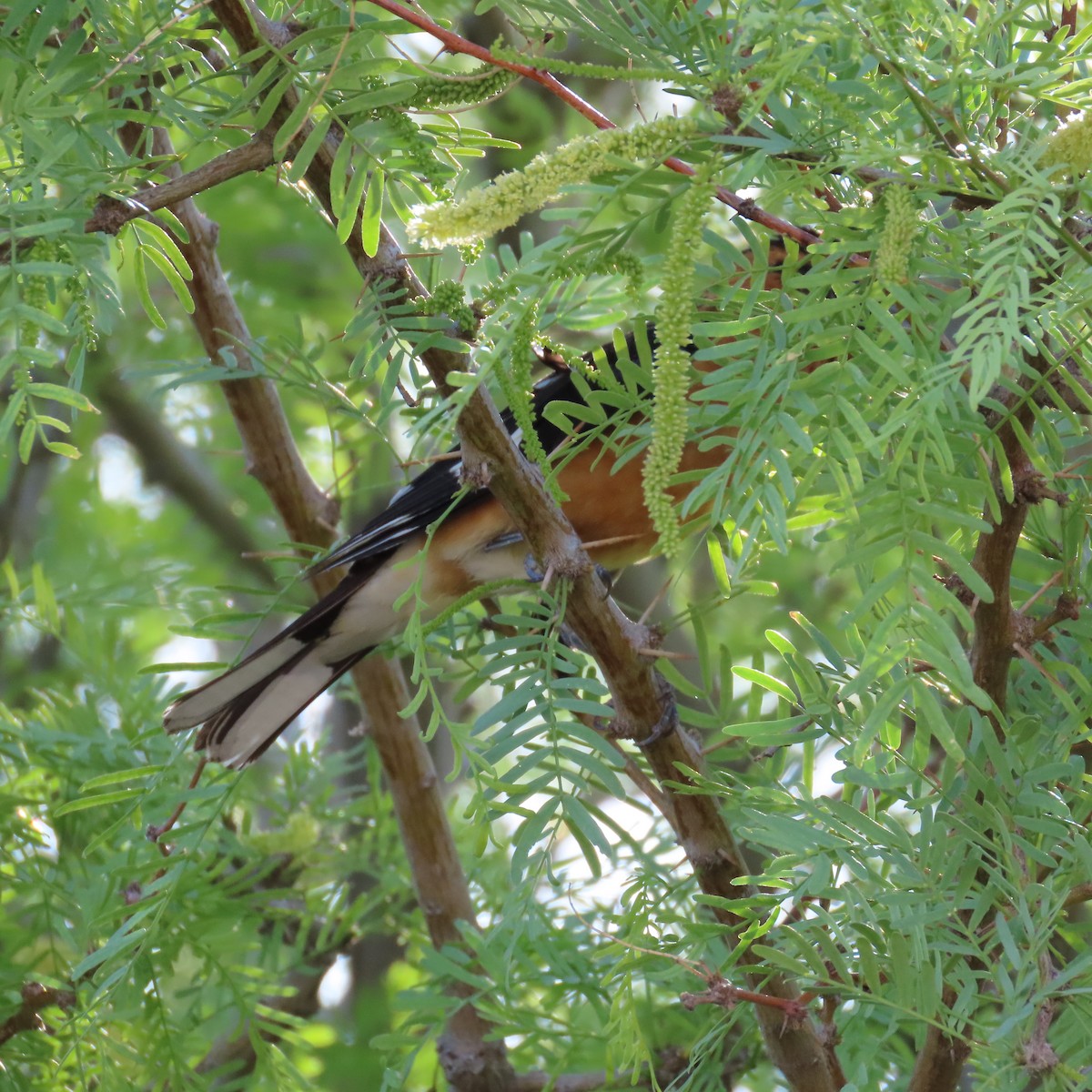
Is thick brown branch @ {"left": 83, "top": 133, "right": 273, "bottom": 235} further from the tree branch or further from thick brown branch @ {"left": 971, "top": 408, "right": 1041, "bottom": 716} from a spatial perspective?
thick brown branch @ {"left": 971, "top": 408, "right": 1041, "bottom": 716}

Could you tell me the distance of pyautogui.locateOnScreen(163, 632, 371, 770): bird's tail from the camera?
216cm

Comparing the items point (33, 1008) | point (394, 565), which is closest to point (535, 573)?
point (394, 565)

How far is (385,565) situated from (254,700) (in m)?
0.50

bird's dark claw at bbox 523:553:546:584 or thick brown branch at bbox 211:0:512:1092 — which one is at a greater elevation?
bird's dark claw at bbox 523:553:546:584

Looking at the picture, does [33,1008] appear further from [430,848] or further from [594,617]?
[594,617]

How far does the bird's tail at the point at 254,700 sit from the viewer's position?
2.16 m

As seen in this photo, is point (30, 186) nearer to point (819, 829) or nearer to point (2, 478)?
point (819, 829)

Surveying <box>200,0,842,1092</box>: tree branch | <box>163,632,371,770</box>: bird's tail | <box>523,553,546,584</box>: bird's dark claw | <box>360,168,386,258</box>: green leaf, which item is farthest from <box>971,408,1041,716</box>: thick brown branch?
<box>163,632,371,770</box>: bird's tail

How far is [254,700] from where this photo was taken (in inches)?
90.4

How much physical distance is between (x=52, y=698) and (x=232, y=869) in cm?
52

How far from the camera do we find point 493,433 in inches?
47.7

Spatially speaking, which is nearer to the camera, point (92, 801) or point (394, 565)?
point (92, 801)

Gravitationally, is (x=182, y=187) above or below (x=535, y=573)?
above

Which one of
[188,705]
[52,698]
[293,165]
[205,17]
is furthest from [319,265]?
[293,165]
